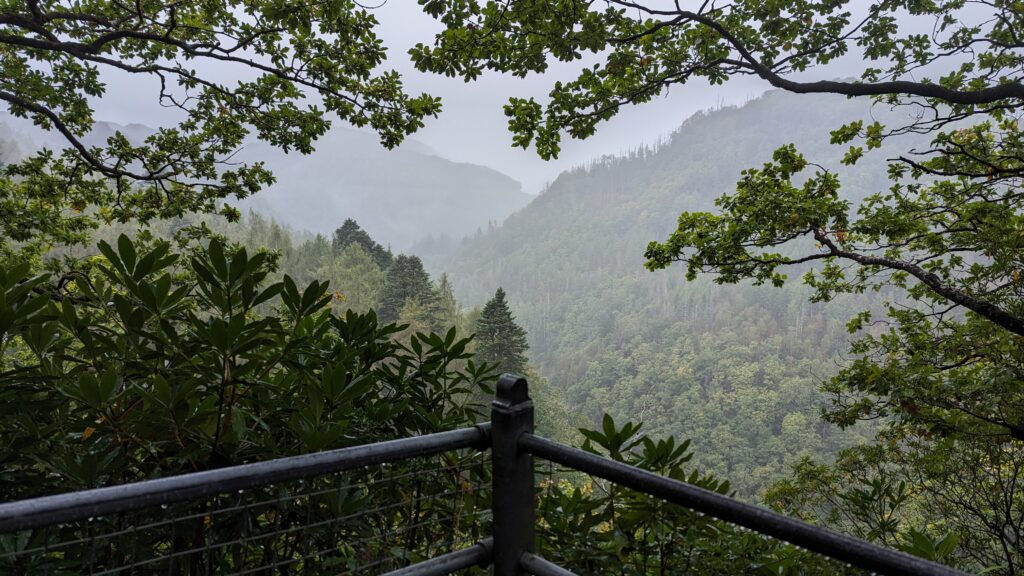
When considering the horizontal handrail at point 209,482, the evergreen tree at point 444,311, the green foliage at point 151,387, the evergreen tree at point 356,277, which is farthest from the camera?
the evergreen tree at point 356,277

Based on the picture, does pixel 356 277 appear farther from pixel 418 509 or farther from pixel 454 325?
pixel 418 509

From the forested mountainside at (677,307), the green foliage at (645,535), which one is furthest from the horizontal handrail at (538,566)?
the forested mountainside at (677,307)

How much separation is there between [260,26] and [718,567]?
18.9 ft

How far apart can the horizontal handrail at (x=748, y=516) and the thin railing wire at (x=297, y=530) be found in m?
0.30

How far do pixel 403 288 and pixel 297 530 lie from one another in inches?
1281

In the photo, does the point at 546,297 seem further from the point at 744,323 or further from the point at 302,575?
the point at 302,575

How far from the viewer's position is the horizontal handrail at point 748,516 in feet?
2.37

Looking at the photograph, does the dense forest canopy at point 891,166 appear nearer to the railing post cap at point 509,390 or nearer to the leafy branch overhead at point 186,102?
the leafy branch overhead at point 186,102

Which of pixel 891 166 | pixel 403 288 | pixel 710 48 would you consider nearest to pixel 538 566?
pixel 710 48

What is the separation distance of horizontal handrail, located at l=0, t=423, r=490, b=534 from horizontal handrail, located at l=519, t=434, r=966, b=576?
21 centimetres

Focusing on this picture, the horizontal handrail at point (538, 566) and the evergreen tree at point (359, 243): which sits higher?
the evergreen tree at point (359, 243)

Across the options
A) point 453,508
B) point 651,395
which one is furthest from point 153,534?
point 651,395

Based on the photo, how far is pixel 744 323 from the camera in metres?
81.4

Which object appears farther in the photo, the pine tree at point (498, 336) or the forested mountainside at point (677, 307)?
the forested mountainside at point (677, 307)
